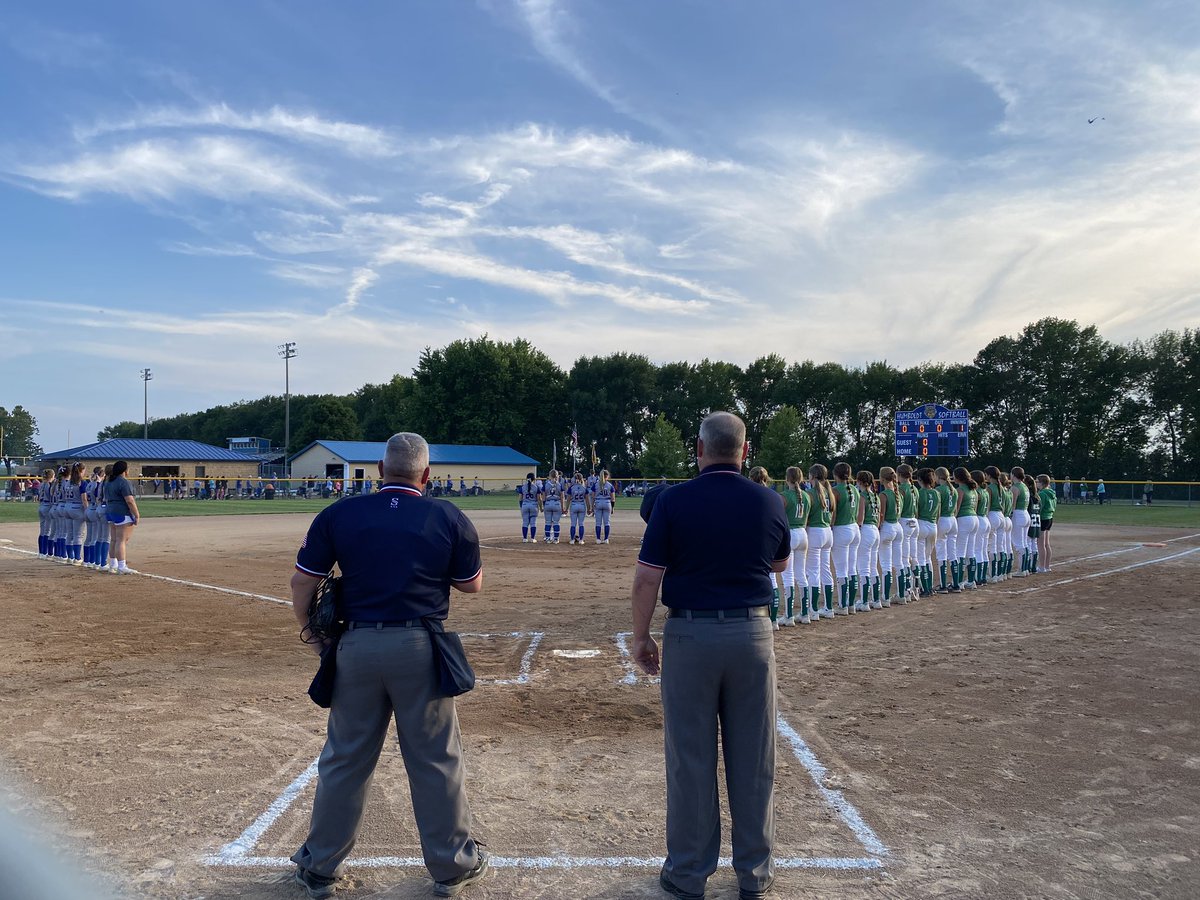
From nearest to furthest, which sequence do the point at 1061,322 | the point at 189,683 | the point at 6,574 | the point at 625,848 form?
the point at 625,848
the point at 189,683
the point at 6,574
the point at 1061,322

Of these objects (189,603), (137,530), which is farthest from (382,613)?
(137,530)

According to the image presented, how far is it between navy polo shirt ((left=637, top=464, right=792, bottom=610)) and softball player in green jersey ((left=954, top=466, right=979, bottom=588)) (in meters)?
12.2

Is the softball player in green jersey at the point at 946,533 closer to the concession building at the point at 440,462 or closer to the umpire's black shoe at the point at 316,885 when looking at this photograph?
the umpire's black shoe at the point at 316,885

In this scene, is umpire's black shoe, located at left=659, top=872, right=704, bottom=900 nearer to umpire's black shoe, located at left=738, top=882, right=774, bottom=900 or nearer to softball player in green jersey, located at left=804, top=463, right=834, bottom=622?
umpire's black shoe, located at left=738, top=882, right=774, bottom=900

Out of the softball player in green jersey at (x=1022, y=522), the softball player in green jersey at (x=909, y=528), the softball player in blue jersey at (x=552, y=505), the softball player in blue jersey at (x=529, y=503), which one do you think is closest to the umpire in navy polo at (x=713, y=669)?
the softball player in green jersey at (x=909, y=528)

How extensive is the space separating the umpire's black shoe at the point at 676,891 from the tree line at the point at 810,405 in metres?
68.3

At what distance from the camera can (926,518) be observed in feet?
48.1

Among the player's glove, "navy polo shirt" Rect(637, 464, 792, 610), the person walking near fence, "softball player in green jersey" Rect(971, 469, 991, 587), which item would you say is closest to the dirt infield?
the player's glove

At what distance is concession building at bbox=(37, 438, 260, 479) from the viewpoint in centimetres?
7075

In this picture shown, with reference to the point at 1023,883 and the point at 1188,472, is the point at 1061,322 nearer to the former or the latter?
the point at 1188,472

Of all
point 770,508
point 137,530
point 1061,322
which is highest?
point 1061,322

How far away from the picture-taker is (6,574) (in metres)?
16.8

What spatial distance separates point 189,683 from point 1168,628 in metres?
11.6

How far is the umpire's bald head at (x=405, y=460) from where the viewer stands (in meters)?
4.33
